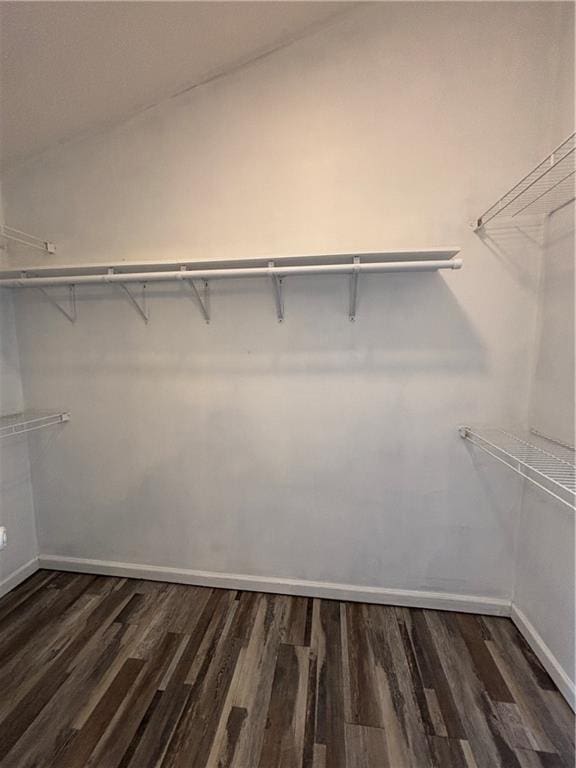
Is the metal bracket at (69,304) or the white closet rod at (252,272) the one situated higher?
the white closet rod at (252,272)

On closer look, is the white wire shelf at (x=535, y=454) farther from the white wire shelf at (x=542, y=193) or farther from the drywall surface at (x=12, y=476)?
the drywall surface at (x=12, y=476)

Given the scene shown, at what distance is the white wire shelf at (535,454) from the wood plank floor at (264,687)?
78 centimetres

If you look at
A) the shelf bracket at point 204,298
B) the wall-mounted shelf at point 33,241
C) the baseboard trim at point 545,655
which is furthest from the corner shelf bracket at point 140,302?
the baseboard trim at point 545,655

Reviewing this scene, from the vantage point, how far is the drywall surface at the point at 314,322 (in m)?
1.46

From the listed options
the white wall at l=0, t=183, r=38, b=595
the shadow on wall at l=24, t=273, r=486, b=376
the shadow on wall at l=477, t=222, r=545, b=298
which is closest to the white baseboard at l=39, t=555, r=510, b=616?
the white wall at l=0, t=183, r=38, b=595

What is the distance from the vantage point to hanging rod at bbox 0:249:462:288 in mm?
1357

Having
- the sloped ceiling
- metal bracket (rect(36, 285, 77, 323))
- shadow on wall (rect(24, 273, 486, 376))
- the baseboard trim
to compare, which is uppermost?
the sloped ceiling

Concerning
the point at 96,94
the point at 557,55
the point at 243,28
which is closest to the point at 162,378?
the point at 96,94

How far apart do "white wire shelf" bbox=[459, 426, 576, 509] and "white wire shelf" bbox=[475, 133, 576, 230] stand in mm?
940

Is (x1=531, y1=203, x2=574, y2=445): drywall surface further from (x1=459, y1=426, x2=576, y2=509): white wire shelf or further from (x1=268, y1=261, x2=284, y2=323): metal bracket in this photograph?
(x1=268, y1=261, x2=284, y2=323): metal bracket

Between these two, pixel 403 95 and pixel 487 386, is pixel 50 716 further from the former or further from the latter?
pixel 403 95

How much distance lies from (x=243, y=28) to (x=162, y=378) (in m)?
1.56

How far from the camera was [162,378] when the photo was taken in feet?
5.91

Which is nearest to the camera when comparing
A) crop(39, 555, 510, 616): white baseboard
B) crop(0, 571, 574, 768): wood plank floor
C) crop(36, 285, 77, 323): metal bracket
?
crop(0, 571, 574, 768): wood plank floor
